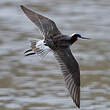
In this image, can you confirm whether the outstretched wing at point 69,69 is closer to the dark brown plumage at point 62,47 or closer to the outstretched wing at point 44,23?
the dark brown plumage at point 62,47

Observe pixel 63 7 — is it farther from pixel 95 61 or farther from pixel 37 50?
pixel 37 50

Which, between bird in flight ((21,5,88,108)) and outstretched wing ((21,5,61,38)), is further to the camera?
outstretched wing ((21,5,61,38))

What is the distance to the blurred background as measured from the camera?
6.70 metres

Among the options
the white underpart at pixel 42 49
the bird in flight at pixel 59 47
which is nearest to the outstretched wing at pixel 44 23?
the bird in flight at pixel 59 47

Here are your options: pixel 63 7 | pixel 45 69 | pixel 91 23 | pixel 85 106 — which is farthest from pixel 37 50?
pixel 63 7

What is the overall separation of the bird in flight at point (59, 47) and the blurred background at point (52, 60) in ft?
2.87

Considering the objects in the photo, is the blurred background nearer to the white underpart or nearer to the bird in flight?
the bird in flight

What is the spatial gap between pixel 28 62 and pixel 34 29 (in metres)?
1.13

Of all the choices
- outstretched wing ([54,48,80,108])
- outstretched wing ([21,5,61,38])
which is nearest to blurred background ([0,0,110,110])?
outstretched wing ([54,48,80,108])

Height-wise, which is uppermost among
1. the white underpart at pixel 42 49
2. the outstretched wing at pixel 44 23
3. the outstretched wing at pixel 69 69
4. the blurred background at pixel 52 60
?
the outstretched wing at pixel 44 23

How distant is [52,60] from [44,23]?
2.29 meters

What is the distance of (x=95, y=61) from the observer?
7.86 meters

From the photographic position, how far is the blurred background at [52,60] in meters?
6.70

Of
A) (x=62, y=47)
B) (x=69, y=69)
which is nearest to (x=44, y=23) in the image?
(x=62, y=47)
